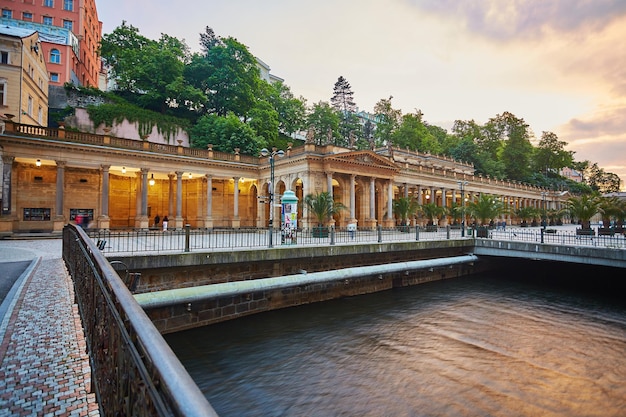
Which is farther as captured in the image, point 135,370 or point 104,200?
point 104,200

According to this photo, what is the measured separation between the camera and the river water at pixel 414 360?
811cm

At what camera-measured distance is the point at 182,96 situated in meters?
45.0

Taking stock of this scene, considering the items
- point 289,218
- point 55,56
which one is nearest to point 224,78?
point 55,56

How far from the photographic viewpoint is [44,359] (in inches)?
185

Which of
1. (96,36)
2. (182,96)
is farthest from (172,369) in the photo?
(96,36)

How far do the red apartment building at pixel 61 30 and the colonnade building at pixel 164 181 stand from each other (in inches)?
856

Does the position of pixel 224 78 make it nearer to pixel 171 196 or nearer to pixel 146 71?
pixel 146 71

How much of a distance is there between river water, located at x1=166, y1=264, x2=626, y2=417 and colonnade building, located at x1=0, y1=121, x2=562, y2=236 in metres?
13.3

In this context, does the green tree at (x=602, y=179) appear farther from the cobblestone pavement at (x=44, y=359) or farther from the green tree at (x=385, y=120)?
the cobblestone pavement at (x=44, y=359)

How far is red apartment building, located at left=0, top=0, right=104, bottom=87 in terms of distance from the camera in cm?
4681

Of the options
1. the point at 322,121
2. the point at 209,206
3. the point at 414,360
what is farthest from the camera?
the point at 322,121

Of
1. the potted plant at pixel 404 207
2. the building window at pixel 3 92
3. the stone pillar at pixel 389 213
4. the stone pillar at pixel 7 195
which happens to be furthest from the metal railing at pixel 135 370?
the building window at pixel 3 92

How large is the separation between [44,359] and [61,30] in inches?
2462

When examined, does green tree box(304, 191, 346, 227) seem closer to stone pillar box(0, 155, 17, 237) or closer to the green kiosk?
the green kiosk
